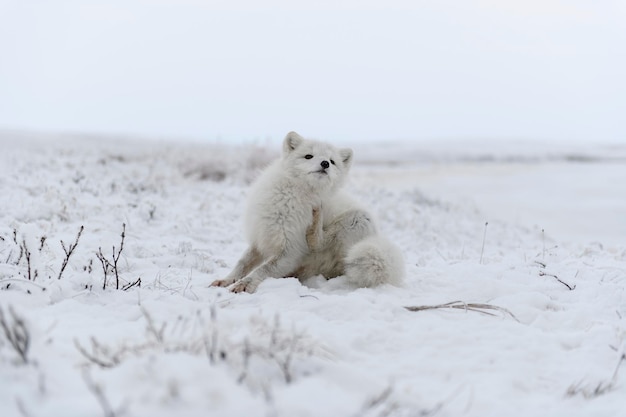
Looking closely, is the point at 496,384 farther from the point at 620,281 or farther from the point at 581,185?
the point at 581,185

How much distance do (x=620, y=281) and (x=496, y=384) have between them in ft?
11.3

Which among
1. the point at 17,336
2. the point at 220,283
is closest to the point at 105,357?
the point at 17,336

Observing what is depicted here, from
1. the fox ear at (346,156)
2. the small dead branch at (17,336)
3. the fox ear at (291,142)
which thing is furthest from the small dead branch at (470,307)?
the small dead branch at (17,336)

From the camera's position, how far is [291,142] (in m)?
5.92

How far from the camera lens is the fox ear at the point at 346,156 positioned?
6191 millimetres

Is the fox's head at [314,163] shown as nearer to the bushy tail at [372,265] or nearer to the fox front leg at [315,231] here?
the fox front leg at [315,231]

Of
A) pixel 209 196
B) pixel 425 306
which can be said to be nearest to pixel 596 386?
pixel 425 306

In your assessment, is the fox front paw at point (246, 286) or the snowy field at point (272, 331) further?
the fox front paw at point (246, 286)

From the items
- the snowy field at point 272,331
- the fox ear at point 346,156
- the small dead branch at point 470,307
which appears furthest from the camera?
the fox ear at point 346,156

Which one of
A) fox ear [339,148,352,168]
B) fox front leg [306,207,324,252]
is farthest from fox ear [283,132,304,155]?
fox front leg [306,207,324,252]

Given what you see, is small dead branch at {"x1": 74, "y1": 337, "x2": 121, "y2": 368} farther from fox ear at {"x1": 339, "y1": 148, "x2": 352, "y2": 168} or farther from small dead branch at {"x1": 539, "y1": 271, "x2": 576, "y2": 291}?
small dead branch at {"x1": 539, "y1": 271, "x2": 576, "y2": 291}

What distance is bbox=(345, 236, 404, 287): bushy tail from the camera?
518cm

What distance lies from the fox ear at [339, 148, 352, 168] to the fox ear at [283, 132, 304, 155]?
0.55m

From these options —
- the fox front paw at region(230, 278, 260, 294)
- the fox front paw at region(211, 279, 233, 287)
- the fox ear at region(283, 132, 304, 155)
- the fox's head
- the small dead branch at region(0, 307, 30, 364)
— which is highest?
the fox ear at region(283, 132, 304, 155)
